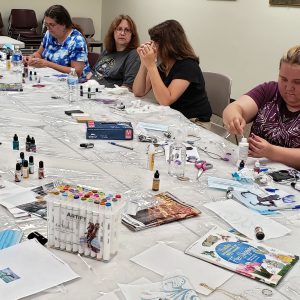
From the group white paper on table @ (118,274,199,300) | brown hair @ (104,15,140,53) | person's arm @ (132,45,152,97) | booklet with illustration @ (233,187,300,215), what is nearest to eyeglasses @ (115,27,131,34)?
brown hair @ (104,15,140,53)

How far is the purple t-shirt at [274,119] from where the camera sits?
217 centimetres

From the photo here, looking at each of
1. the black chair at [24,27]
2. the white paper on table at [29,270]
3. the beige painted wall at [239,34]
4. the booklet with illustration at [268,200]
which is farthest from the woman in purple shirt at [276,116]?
the black chair at [24,27]

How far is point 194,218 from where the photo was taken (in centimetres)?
145

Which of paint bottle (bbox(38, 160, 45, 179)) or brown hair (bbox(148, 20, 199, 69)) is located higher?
brown hair (bbox(148, 20, 199, 69))

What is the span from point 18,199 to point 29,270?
0.41 meters

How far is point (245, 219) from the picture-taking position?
1.46 metres

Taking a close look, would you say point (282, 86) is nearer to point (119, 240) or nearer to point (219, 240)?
point (219, 240)

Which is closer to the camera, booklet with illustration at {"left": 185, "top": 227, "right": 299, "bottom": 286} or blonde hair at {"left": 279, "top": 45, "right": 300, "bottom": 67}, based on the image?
booklet with illustration at {"left": 185, "top": 227, "right": 299, "bottom": 286}

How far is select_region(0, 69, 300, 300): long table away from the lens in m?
1.13

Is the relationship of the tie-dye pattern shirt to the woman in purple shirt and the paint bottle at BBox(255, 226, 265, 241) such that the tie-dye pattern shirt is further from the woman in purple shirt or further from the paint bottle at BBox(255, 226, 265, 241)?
the paint bottle at BBox(255, 226, 265, 241)

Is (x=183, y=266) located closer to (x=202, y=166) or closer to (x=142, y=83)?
(x=202, y=166)

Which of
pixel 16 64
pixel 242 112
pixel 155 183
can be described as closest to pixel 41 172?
pixel 155 183

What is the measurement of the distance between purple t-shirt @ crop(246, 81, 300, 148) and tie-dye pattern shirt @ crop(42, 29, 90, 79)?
1.97 meters

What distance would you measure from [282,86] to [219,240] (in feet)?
3.65
